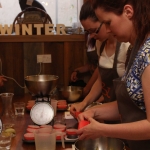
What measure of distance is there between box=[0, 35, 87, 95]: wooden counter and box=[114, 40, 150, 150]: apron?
2.10m

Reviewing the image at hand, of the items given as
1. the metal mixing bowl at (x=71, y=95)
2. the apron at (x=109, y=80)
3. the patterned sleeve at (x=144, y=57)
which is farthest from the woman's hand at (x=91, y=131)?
the metal mixing bowl at (x=71, y=95)

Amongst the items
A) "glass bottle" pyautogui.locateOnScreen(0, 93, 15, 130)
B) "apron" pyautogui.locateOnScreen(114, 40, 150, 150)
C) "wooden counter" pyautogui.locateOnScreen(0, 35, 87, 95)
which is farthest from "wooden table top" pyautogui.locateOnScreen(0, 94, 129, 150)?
"wooden counter" pyautogui.locateOnScreen(0, 35, 87, 95)

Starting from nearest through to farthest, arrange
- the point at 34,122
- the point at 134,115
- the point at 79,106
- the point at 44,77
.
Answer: the point at 134,115
the point at 34,122
the point at 79,106
the point at 44,77

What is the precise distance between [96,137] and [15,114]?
102cm

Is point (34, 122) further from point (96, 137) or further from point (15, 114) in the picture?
point (96, 137)

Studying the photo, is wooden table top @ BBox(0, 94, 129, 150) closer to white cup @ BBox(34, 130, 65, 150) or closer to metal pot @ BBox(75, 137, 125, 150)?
white cup @ BBox(34, 130, 65, 150)

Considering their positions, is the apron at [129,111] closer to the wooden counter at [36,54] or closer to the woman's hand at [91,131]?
the woman's hand at [91,131]

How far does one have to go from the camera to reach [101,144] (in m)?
1.48

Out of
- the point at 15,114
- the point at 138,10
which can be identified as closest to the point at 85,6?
the point at 15,114

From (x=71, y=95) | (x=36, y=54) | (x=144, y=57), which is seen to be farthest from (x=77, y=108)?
(x=36, y=54)

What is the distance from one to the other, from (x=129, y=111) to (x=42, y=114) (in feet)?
2.20

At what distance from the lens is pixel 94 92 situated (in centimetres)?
243

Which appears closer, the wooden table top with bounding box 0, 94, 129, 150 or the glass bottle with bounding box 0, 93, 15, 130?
the wooden table top with bounding box 0, 94, 129, 150

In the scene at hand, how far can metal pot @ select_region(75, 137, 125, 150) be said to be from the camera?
143 cm
